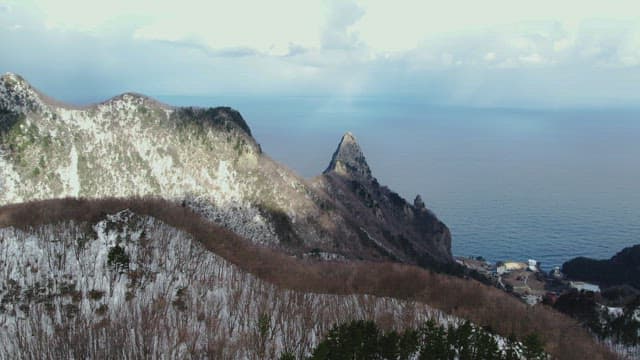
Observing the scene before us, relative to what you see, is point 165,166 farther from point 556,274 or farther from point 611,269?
point 611,269

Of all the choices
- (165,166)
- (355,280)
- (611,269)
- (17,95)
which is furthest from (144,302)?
(611,269)

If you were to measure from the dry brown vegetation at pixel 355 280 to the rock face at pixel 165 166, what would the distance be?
86.0m

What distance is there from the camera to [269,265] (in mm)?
54844

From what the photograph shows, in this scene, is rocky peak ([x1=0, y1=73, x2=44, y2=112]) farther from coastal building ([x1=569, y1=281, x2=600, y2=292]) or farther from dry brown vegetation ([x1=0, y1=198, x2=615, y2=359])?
coastal building ([x1=569, y1=281, x2=600, y2=292])

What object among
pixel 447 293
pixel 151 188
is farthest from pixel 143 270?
pixel 151 188

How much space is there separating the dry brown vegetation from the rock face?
→ 86047mm

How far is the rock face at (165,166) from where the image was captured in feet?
468

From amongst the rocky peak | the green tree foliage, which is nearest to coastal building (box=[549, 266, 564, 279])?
the green tree foliage

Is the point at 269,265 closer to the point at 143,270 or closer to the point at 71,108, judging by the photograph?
the point at 143,270

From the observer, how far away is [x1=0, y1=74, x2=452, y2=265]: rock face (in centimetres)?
14262

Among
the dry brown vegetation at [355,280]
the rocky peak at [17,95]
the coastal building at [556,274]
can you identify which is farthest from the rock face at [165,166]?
the dry brown vegetation at [355,280]

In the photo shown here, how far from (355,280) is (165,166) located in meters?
121

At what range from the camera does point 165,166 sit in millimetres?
Answer: 160250

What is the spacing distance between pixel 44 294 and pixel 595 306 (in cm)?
10209
